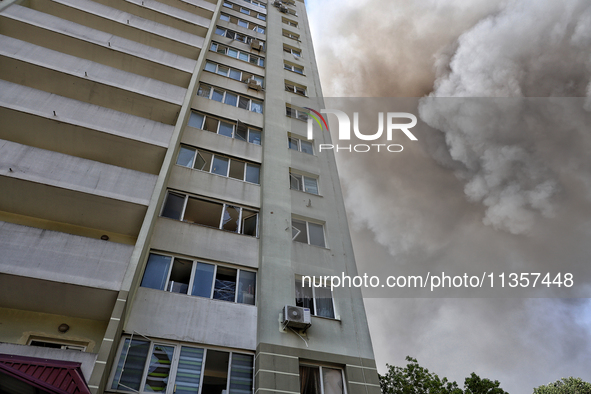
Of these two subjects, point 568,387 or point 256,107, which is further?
point 568,387

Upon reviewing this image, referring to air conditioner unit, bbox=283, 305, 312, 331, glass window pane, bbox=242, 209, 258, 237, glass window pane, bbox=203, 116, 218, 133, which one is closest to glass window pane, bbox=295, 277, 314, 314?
air conditioner unit, bbox=283, 305, 312, 331

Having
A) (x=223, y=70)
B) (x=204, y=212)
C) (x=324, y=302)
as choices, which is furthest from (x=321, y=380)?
(x=223, y=70)

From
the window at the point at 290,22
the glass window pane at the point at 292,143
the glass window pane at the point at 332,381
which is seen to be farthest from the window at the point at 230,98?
the glass window pane at the point at 332,381

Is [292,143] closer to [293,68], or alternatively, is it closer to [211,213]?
[211,213]

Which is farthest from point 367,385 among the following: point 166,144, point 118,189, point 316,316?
point 166,144

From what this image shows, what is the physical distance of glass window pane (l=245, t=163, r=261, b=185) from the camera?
14788mm

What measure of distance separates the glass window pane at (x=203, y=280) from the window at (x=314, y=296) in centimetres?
282

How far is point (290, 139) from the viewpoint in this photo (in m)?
17.8

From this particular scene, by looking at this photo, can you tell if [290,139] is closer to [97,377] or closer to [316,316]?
[316,316]

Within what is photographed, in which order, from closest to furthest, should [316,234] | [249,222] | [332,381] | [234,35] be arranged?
1. [332,381]
2. [249,222]
3. [316,234]
4. [234,35]

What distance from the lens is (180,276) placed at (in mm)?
10727

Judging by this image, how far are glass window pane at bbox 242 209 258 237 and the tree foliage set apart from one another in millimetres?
17500

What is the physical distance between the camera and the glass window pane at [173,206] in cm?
1214

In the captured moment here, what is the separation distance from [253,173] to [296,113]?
6.20 m
